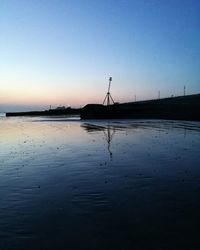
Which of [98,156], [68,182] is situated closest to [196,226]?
[68,182]

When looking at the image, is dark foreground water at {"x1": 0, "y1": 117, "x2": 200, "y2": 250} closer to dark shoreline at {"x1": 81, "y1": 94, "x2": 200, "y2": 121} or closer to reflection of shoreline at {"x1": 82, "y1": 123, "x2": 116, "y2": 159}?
reflection of shoreline at {"x1": 82, "y1": 123, "x2": 116, "y2": 159}

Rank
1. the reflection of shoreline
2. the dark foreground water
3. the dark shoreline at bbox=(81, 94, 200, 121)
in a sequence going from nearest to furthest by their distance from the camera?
the dark foreground water
the reflection of shoreline
the dark shoreline at bbox=(81, 94, 200, 121)

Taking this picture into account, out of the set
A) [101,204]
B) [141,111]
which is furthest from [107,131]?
[141,111]

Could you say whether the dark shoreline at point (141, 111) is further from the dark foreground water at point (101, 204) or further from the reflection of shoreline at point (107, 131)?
the dark foreground water at point (101, 204)

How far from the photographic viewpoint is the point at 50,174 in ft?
45.7

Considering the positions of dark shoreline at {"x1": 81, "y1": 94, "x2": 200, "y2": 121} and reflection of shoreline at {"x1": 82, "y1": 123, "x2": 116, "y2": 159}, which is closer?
reflection of shoreline at {"x1": 82, "y1": 123, "x2": 116, "y2": 159}

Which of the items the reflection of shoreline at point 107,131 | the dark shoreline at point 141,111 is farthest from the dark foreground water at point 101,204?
the dark shoreline at point 141,111

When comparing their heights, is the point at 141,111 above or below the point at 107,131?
above

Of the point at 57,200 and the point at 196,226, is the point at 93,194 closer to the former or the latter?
the point at 57,200

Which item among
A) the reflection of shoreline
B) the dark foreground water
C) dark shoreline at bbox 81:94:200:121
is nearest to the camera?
the dark foreground water

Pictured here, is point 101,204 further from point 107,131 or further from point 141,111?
point 141,111

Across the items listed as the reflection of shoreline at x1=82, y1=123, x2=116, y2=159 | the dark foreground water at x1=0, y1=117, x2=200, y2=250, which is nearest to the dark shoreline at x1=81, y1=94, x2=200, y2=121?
the reflection of shoreline at x1=82, y1=123, x2=116, y2=159

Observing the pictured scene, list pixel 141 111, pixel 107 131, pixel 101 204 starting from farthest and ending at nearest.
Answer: pixel 141 111 < pixel 107 131 < pixel 101 204

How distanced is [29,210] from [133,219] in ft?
9.13
